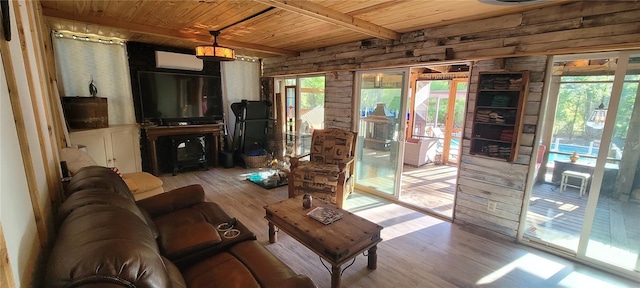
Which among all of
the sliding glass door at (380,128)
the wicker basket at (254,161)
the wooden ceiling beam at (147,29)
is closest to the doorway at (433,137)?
the sliding glass door at (380,128)

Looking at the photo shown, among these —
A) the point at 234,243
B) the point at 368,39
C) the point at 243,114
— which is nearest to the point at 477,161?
the point at 368,39

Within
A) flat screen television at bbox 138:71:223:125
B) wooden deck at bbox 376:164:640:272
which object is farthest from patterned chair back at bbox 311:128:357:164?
flat screen television at bbox 138:71:223:125

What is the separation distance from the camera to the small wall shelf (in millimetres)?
2547

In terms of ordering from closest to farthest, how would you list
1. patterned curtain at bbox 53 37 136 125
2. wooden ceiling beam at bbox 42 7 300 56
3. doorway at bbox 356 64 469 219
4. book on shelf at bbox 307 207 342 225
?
book on shelf at bbox 307 207 342 225 → wooden ceiling beam at bbox 42 7 300 56 → doorway at bbox 356 64 469 219 → patterned curtain at bbox 53 37 136 125

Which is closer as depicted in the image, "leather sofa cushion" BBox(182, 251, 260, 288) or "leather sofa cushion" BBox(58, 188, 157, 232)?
"leather sofa cushion" BBox(58, 188, 157, 232)

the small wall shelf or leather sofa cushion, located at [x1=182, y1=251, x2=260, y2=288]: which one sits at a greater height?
the small wall shelf

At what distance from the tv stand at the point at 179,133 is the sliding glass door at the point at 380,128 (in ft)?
9.40

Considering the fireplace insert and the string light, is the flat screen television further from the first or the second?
the string light

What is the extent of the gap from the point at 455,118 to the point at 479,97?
3672 millimetres

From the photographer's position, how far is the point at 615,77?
2.23 meters

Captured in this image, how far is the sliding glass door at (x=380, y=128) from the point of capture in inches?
147

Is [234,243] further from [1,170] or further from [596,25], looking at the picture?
[596,25]

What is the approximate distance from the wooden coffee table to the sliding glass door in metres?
1.76

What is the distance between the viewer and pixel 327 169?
3.47 metres
